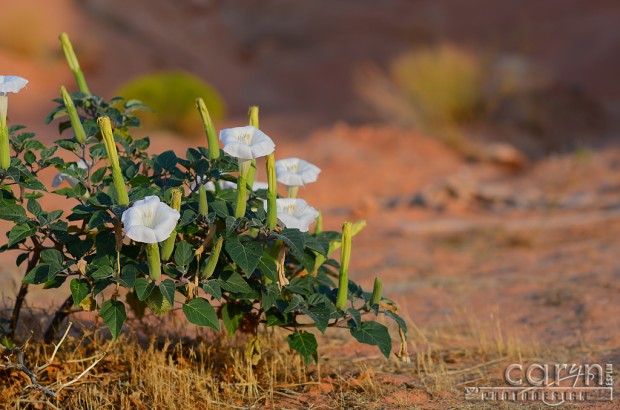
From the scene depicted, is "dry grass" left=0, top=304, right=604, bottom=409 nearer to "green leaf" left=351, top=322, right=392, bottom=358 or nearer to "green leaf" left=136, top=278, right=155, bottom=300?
"green leaf" left=351, top=322, right=392, bottom=358

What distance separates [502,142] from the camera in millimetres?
10555

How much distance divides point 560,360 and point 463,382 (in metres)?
0.57

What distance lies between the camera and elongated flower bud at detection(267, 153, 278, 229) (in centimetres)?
236

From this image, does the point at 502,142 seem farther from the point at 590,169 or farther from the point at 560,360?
the point at 560,360

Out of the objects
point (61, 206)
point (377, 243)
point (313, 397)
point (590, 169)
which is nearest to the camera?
point (313, 397)

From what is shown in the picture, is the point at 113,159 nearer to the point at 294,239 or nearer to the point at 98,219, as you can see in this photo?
the point at 98,219

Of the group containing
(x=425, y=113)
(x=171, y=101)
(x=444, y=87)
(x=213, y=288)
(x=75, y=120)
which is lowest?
(x=213, y=288)

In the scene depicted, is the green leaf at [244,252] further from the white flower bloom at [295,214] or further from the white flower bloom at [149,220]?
the white flower bloom at [149,220]

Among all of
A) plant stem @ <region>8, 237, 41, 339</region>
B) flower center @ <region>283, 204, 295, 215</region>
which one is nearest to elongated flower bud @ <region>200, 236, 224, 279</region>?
flower center @ <region>283, 204, 295, 215</region>

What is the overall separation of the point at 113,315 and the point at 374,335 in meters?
0.83

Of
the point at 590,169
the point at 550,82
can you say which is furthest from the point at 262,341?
the point at 550,82

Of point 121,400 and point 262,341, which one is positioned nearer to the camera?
point 121,400

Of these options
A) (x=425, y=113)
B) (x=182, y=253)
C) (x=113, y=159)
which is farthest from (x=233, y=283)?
(x=425, y=113)

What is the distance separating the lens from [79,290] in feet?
7.80
